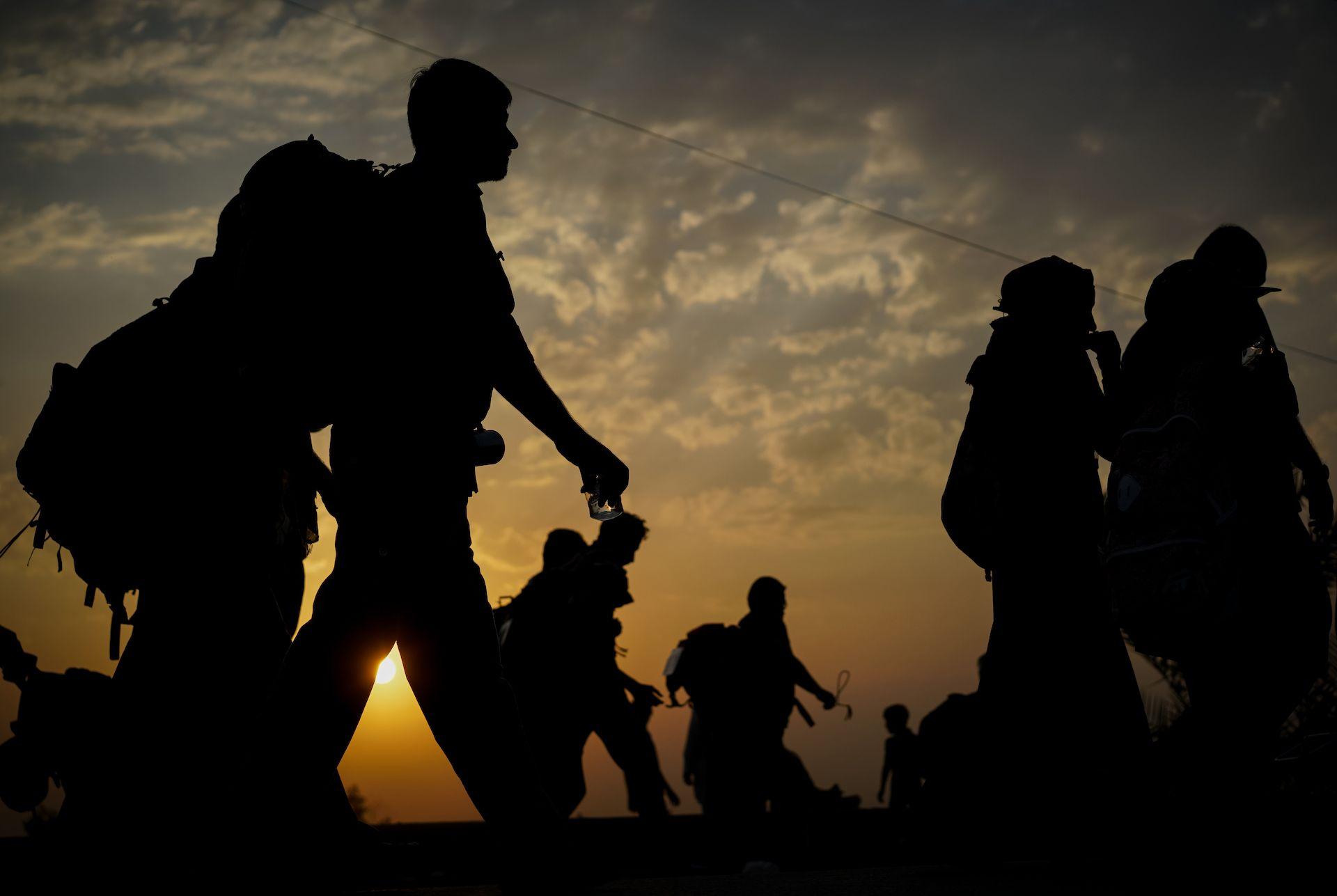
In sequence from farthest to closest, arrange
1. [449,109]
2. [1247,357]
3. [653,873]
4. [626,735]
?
[653,873]
[626,735]
[1247,357]
[449,109]

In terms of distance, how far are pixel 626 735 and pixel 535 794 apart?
15.5 ft

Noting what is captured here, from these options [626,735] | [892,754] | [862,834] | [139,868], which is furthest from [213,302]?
[892,754]

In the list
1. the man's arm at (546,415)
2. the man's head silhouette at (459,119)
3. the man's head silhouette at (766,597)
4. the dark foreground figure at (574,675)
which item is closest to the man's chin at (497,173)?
the man's head silhouette at (459,119)

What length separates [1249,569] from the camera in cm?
356

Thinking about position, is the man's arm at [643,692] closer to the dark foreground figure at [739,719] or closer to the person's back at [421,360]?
the dark foreground figure at [739,719]

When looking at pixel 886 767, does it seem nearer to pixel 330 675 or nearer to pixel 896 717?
pixel 896 717

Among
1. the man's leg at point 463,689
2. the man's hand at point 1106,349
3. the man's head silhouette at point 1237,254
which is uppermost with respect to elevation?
the man's head silhouette at point 1237,254

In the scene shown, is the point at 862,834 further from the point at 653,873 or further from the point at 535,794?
the point at 535,794

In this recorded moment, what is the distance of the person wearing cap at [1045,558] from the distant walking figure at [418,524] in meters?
1.44

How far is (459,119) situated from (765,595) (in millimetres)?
7461

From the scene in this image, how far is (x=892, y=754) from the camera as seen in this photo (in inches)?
614

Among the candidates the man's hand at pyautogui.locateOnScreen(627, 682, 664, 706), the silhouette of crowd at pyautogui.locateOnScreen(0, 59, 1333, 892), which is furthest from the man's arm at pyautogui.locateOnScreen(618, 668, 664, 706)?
the silhouette of crowd at pyautogui.locateOnScreen(0, 59, 1333, 892)

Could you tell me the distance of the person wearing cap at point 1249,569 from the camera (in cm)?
353

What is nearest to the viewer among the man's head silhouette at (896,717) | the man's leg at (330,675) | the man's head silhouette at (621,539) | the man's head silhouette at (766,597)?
the man's leg at (330,675)
